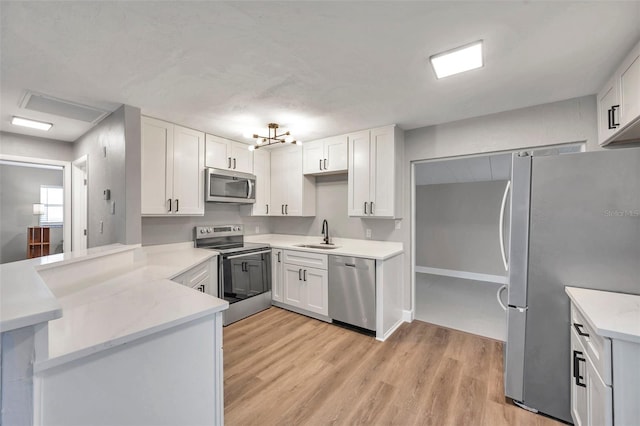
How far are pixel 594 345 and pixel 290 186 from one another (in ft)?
11.4

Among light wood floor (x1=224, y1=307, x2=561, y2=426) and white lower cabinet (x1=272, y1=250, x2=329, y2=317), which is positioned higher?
white lower cabinet (x1=272, y1=250, x2=329, y2=317)

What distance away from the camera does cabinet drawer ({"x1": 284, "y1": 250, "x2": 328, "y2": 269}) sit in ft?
10.8

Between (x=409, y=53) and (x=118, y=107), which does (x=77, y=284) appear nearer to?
(x=118, y=107)

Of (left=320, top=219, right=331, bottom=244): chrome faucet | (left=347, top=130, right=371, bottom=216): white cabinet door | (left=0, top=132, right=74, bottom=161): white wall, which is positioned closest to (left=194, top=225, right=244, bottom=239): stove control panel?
→ (left=320, top=219, right=331, bottom=244): chrome faucet

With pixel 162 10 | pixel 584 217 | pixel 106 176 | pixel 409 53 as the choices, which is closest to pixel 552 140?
pixel 584 217

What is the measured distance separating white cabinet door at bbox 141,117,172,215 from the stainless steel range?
0.75m

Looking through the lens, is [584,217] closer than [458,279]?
Yes

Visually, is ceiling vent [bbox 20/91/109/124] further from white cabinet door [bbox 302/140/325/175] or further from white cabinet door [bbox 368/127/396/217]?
white cabinet door [bbox 368/127/396/217]

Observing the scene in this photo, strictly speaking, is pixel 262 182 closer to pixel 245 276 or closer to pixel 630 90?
pixel 245 276

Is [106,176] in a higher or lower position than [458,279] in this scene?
higher

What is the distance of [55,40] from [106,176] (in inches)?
62.6

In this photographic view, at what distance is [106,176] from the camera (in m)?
2.83

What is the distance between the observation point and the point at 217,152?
353cm

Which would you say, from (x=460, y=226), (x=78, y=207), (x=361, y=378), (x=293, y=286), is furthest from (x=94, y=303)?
(x=460, y=226)
